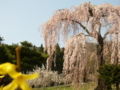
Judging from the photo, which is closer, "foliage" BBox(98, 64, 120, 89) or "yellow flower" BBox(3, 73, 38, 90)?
"yellow flower" BBox(3, 73, 38, 90)

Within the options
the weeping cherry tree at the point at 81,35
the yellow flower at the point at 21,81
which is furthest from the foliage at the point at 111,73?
the yellow flower at the point at 21,81

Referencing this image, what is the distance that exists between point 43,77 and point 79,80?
561 cm

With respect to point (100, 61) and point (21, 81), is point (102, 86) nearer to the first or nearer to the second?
point (100, 61)

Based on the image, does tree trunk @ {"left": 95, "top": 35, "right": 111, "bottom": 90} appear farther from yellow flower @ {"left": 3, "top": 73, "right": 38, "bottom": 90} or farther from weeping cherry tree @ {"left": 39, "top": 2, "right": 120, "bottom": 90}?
yellow flower @ {"left": 3, "top": 73, "right": 38, "bottom": 90}

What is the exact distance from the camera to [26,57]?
9.44m

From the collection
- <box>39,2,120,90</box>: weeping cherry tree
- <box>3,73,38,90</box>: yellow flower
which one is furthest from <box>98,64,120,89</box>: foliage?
<box>3,73,38,90</box>: yellow flower

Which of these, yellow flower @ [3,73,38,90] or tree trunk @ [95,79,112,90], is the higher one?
yellow flower @ [3,73,38,90]

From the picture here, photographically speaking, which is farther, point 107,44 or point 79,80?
point 107,44

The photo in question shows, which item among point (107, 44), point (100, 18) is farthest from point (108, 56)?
point (100, 18)

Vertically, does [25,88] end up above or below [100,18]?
below

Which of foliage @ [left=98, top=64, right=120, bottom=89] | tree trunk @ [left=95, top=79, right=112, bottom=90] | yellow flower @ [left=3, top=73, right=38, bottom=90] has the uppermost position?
yellow flower @ [left=3, top=73, right=38, bottom=90]

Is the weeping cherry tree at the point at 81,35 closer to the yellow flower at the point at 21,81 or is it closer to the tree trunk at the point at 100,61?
the tree trunk at the point at 100,61

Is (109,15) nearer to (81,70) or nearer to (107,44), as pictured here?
(107,44)

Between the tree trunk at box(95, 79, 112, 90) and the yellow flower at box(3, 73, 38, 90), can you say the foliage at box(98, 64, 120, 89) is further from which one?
the yellow flower at box(3, 73, 38, 90)
